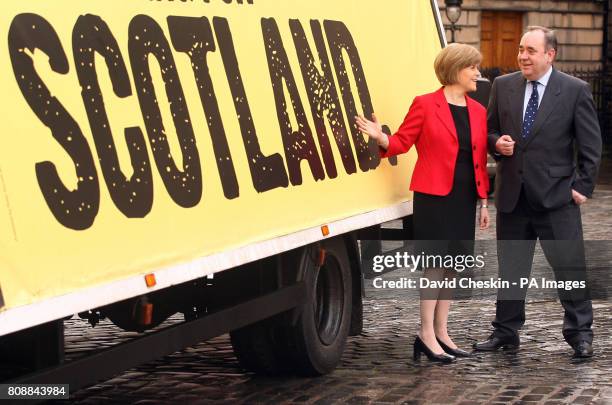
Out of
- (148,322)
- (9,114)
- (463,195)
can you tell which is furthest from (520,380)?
(9,114)

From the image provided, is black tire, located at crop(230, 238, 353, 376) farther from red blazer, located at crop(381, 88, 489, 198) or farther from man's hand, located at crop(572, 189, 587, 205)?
man's hand, located at crop(572, 189, 587, 205)

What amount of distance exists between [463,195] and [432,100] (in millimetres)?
578

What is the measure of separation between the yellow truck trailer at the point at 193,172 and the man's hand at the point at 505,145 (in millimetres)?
614

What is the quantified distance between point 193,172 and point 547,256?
3.34 m

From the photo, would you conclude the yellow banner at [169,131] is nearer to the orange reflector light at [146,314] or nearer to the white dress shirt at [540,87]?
the orange reflector light at [146,314]

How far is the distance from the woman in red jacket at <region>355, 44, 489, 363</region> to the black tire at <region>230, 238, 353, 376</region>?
1.63 feet

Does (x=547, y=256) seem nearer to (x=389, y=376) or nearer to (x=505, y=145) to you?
(x=505, y=145)

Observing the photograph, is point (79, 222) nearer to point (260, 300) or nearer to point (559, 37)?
point (260, 300)

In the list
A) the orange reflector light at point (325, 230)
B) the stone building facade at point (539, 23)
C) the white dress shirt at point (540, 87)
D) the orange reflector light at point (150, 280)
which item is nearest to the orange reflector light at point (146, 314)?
the orange reflector light at point (150, 280)

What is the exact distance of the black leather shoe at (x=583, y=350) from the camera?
8.74m

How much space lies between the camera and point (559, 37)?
1694 inches

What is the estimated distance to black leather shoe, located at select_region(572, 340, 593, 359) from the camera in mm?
8742

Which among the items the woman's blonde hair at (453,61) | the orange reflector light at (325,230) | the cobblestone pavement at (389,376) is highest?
the woman's blonde hair at (453,61)

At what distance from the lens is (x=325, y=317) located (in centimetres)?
849
